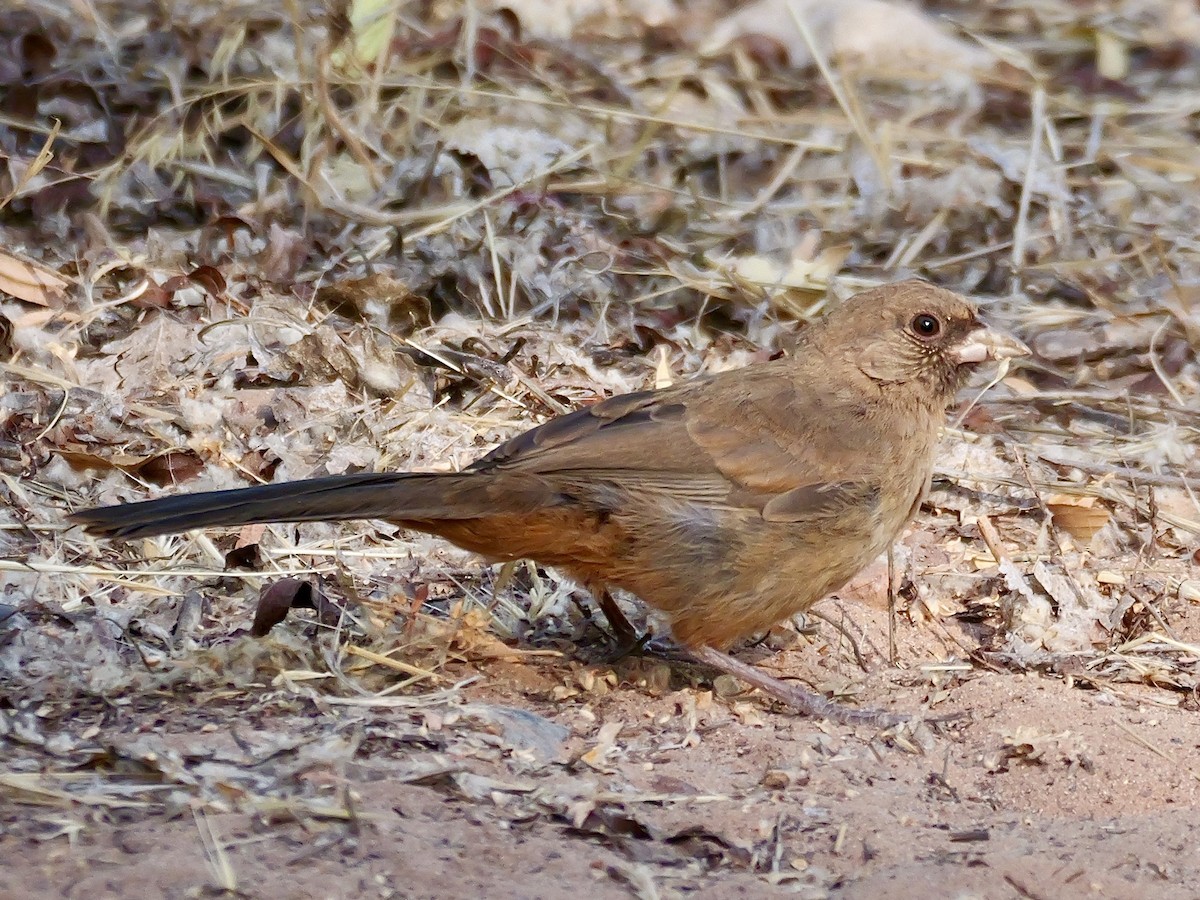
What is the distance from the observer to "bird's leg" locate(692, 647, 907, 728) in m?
3.63

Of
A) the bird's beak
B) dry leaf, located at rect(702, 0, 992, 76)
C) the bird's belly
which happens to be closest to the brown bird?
the bird's belly

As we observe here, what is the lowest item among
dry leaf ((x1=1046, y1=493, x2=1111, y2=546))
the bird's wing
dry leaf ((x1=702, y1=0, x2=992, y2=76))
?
dry leaf ((x1=1046, y1=493, x2=1111, y2=546))

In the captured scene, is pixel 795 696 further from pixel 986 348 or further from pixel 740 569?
pixel 986 348

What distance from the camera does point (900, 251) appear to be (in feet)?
20.2

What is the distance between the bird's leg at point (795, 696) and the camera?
11.9ft

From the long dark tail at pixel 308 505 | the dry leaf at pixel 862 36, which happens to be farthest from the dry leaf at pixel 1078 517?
the dry leaf at pixel 862 36

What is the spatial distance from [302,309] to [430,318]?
18.4 inches

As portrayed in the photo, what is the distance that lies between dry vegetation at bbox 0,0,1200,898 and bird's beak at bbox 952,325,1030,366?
2.04ft

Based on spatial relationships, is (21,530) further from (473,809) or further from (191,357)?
(473,809)

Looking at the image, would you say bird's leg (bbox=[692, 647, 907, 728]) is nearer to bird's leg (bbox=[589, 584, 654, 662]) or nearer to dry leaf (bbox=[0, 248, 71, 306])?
bird's leg (bbox=[589, 584, 654, 662])

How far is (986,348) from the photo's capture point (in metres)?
4.13

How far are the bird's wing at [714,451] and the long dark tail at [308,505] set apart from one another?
0.77ft

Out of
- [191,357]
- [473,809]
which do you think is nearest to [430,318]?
[191,357]

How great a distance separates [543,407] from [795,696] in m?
1.54
